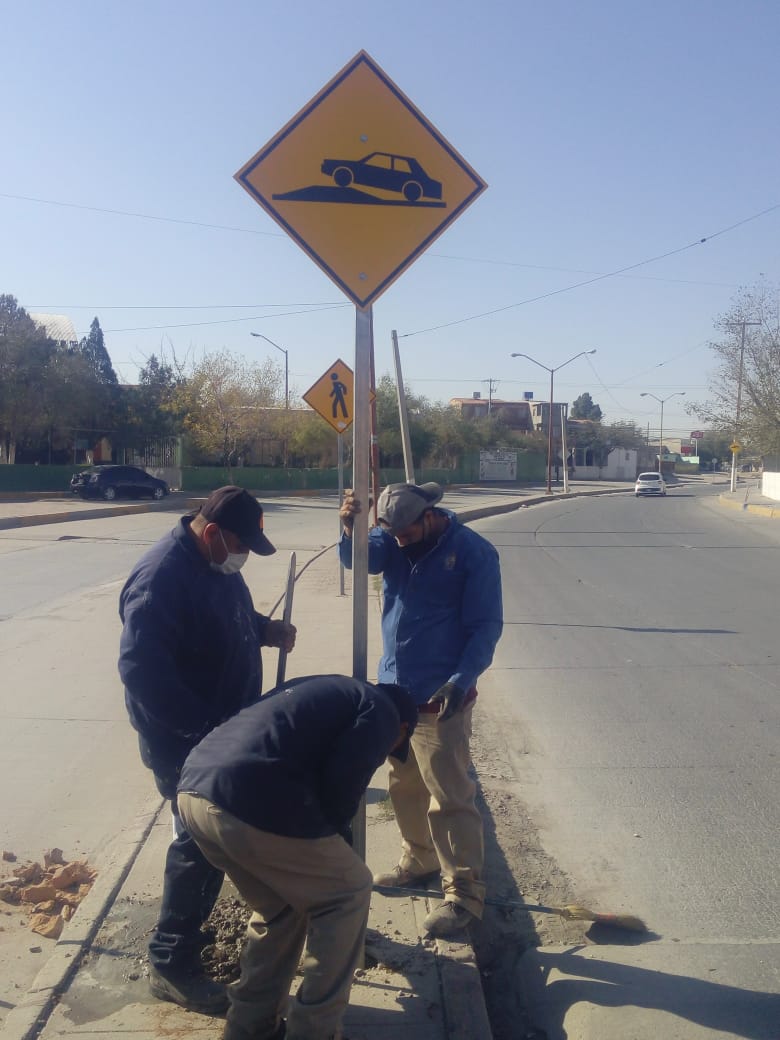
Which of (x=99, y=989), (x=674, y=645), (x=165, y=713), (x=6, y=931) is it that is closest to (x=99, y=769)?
(x=6, y=931)

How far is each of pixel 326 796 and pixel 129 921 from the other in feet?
5.32

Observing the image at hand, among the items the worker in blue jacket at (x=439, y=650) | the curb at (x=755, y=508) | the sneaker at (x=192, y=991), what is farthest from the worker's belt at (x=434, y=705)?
the curb at (x=755, y=508)

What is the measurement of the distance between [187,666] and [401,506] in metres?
1.07

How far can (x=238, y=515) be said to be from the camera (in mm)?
3482

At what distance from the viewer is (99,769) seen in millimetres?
6395

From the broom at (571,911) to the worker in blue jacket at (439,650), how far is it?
6.7 inches

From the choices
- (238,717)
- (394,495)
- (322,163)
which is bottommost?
(238,717)

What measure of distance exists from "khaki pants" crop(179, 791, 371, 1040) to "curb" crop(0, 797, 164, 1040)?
0.72 metres

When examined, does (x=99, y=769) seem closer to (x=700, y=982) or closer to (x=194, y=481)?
(x=700, y=982)

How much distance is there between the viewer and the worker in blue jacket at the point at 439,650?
157 inches

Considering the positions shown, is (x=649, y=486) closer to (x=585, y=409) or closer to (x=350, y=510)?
(x=350, y=510)

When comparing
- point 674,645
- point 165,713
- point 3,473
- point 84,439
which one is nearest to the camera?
point 165,713

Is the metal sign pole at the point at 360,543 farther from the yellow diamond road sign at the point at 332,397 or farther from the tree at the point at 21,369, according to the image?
the tree at the point at 21,369

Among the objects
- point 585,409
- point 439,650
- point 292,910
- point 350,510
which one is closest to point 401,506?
point 350,510
